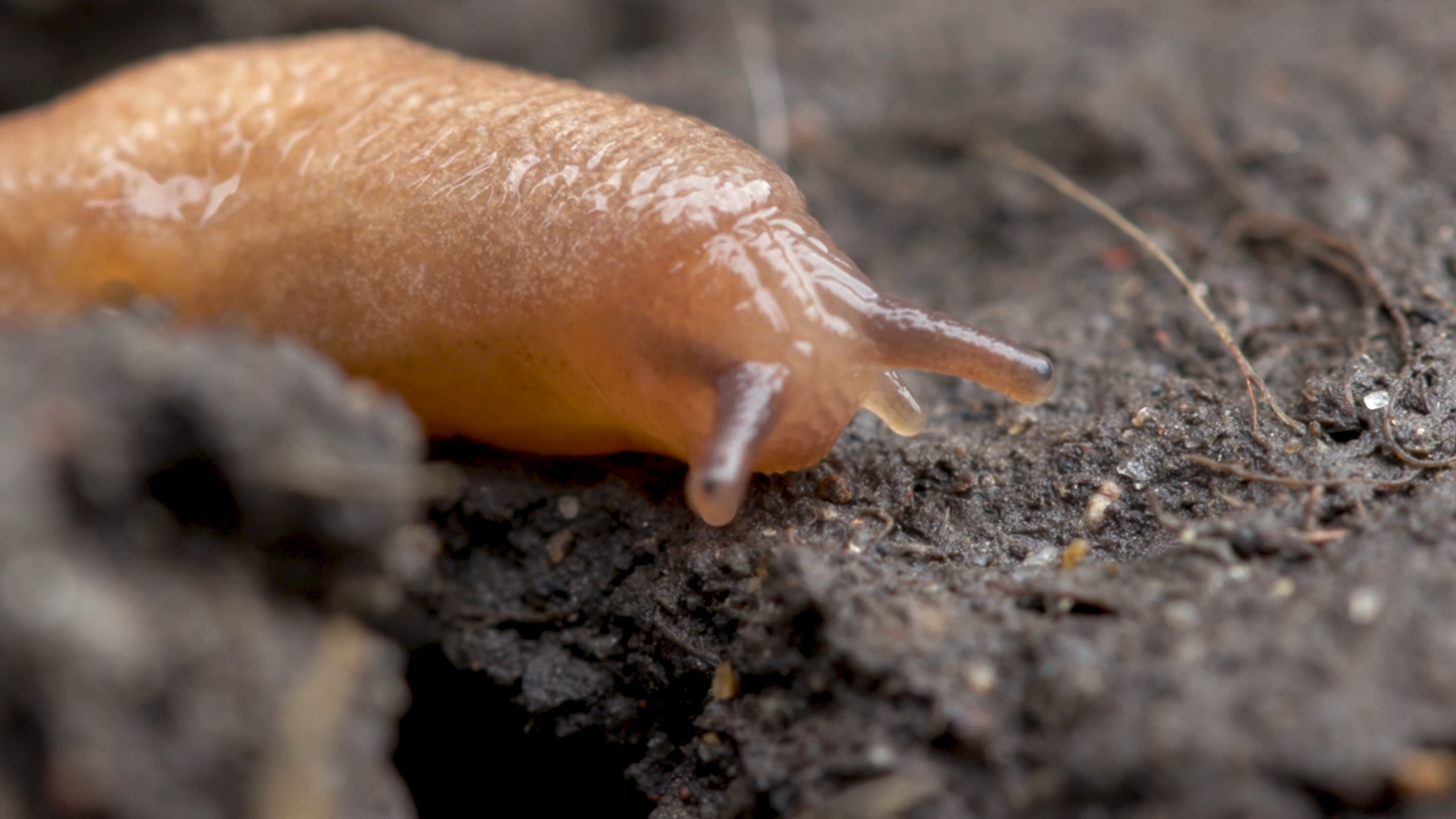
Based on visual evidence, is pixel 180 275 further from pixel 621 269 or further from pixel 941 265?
pixel 941 265

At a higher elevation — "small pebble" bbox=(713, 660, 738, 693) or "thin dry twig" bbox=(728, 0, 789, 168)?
"thin dry twig" bbox=(728, 0, 789, 168)

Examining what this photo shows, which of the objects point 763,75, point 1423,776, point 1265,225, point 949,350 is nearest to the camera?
point 1423,776

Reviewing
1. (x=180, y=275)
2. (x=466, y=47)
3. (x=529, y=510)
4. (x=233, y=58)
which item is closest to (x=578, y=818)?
(x=529, y=510)

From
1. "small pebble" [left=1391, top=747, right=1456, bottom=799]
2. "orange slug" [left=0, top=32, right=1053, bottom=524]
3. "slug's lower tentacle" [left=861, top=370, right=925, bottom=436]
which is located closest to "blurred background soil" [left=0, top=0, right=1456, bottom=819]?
"small pebble" [left=1391, top=747, right=1456, bottom=799]

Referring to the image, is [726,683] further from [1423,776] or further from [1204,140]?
[1204,140]

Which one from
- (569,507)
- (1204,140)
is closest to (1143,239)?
(1204,140)

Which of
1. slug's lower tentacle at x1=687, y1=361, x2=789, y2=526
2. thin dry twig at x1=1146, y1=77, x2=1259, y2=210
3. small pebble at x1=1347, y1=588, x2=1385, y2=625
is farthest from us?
thin dry twig at x1=1146, y1=77, x2=1259, y2=210

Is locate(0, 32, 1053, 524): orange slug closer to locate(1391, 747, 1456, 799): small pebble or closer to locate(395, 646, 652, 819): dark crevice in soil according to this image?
locate(395, 646, 652, 819): dark crevice in soil
